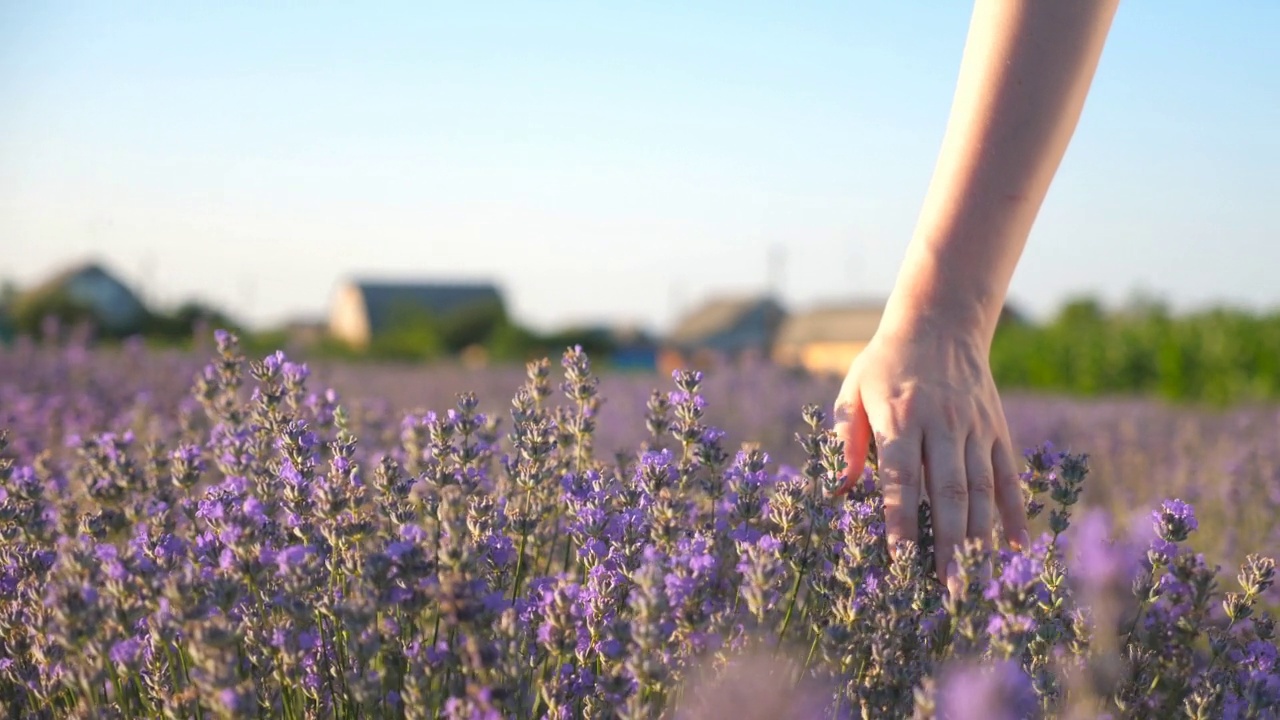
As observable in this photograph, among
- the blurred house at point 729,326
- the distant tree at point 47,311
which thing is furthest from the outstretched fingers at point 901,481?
the blurred house at point 729,326

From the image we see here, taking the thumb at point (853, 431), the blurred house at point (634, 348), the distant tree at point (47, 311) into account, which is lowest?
the blurred house at point (634, 348)

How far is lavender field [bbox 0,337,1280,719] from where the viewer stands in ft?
4.61

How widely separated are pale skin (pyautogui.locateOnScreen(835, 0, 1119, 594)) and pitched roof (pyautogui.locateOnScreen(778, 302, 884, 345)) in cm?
4626

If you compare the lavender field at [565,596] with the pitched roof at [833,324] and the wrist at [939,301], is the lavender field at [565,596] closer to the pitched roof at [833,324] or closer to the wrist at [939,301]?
the wrist at [939,301]

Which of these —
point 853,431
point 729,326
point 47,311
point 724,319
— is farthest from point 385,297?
point 853,431

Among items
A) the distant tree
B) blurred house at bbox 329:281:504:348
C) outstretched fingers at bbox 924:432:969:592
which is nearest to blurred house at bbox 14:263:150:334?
the distant tree

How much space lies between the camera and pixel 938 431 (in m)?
1.72

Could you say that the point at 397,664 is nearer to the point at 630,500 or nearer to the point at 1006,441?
the point at 630,500

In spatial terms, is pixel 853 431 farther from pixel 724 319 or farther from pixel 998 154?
pixel 724 319

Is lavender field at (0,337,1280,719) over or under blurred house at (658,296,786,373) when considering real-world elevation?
over

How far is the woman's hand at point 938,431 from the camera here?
1714mm

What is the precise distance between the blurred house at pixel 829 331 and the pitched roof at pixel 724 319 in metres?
2.06

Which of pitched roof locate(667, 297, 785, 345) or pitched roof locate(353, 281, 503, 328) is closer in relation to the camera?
pitched roof locate(353, 281, 503, 328)

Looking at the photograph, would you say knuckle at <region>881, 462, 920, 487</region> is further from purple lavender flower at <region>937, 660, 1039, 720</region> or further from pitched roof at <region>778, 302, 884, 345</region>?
pitched roof at <region>778, 302, 884, 345</region>
